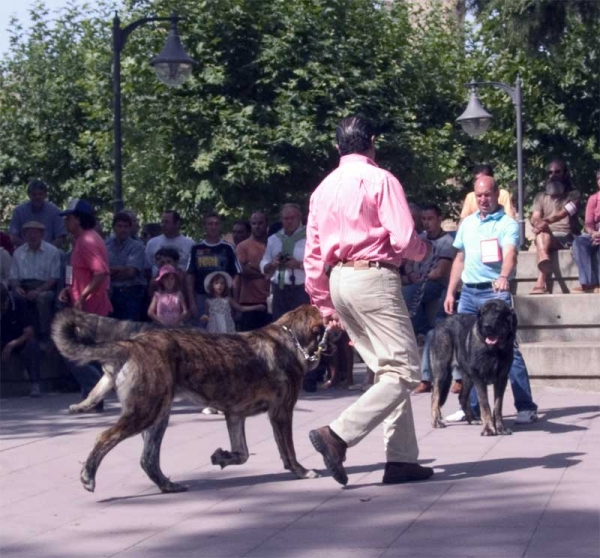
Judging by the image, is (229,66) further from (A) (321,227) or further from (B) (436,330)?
(A) (321,227)

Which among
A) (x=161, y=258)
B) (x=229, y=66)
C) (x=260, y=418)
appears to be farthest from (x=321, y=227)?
(x=229, y=66)

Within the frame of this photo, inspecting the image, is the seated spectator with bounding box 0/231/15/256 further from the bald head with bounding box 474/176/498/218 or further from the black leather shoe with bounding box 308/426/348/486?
the black leather shoe with bounding box 308/426/348/486

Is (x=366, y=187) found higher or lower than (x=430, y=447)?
higher

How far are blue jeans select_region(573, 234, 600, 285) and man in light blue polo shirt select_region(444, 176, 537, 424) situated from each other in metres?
3.74

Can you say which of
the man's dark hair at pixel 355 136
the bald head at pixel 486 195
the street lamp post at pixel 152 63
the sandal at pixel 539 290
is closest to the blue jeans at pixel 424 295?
the sandal at pixel 539 290

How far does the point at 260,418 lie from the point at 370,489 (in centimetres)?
357

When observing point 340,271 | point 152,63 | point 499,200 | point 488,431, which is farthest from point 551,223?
point 340,271

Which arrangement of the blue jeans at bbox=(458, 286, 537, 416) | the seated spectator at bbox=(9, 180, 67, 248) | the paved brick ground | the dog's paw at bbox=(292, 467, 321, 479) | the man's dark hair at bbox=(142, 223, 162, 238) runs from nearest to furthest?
the paved brick ground, the dog's paw at bbox=(292, 467, 321, 479), the blue jeans at bbox=(458, 286, 537, 416), the seated spectator at bbox=(9, 180, 67, 248), the man's dark hair at bbox=(142, 223, 162, 238)

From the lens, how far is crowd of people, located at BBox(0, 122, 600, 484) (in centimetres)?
680

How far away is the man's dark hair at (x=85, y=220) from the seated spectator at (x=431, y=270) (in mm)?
3282

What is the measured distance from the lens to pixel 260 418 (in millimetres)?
10492

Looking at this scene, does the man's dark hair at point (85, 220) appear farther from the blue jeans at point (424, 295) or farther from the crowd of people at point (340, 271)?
the blue jeans at point (424, 295)

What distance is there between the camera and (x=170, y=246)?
13.4 m

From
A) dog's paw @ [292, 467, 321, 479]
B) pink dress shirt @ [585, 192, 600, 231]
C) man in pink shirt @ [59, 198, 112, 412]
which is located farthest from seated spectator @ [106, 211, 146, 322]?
dog's paw @ [292, 467, 321, 479]
